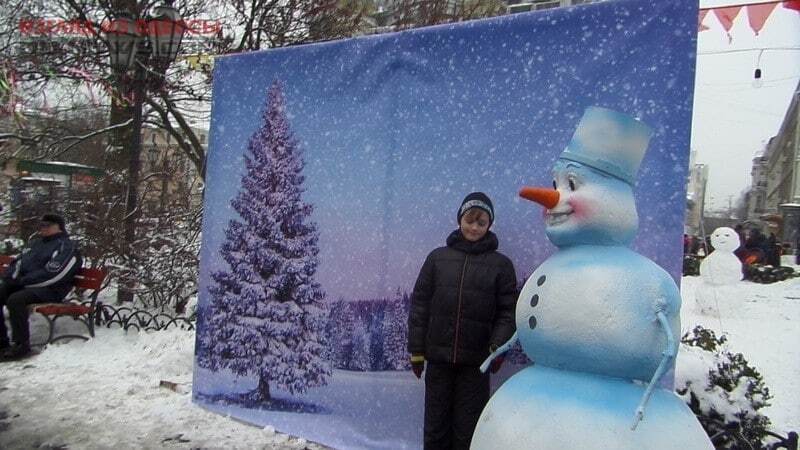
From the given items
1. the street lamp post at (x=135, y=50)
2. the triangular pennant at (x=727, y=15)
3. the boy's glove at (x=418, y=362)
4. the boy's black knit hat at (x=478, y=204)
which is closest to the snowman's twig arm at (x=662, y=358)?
the boy's black knit hat at (x=478, y=204)

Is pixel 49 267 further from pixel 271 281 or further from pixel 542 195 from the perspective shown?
pixel 542 195

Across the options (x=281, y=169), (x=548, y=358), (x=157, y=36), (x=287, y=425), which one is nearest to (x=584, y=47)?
(x=548, y=358)

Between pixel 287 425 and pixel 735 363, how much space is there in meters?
2.98

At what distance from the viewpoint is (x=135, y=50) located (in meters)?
8.36

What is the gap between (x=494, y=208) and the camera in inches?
148

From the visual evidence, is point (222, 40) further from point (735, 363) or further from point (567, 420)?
point (567, 420)

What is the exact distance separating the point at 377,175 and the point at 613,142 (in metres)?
1.93

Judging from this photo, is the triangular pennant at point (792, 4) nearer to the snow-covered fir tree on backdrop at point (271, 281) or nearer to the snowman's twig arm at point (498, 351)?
the snow-covered fir tree on backdrop at point (271, 281)

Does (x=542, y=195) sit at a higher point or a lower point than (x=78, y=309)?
higher

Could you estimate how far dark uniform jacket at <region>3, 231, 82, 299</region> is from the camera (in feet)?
22.7

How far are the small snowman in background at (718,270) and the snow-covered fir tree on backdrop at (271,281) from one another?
443 cm

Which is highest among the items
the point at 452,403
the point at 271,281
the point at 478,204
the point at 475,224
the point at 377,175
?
the point at 377,175

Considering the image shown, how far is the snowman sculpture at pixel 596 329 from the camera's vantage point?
2289 millimetres

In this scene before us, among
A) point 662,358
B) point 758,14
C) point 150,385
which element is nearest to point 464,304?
point 662,358
